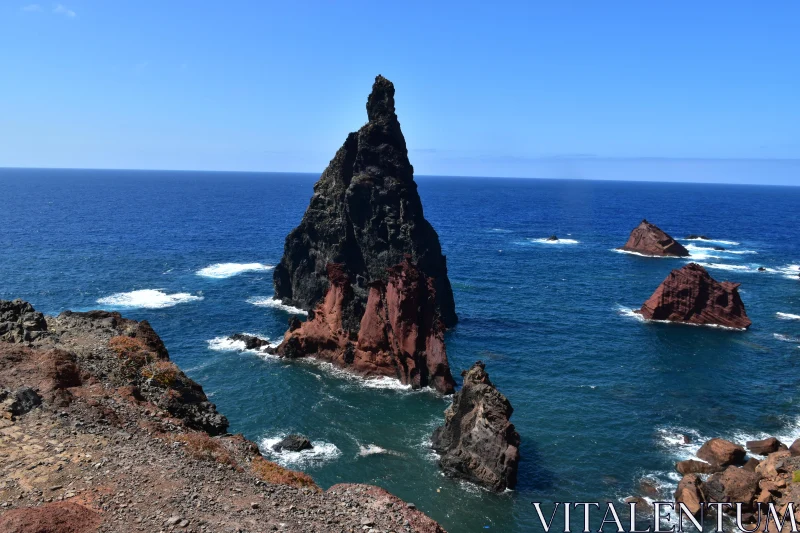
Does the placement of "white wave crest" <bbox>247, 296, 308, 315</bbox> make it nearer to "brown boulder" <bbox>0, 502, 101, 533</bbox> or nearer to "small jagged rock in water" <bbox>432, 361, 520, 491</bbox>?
"small jagged rock in water" <bbox>432, 361, 520, 491</bbox>

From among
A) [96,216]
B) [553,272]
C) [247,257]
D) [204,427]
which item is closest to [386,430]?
[204,427]

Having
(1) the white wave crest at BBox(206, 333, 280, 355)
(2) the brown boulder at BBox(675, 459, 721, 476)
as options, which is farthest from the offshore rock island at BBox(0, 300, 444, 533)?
(1) the white wave crest at BBox(206, 333, 280, 355)

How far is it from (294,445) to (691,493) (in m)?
30.0

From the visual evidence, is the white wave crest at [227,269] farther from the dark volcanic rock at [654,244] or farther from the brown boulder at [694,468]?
the dark volcanic rock at [654,244]

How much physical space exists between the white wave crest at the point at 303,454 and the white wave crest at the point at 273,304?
125ft

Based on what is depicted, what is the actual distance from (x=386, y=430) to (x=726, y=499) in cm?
2674

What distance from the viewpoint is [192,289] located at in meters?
96.2

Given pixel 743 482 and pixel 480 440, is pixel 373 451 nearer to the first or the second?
pixel 480 440

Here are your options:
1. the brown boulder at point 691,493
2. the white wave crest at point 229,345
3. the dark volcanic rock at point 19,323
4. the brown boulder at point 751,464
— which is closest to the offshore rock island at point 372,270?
the white wave crest at point 229,345

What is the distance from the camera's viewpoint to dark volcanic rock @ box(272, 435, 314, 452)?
47.4 meters

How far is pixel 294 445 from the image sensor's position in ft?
156

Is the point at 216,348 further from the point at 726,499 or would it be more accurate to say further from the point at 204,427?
the point at 726,499

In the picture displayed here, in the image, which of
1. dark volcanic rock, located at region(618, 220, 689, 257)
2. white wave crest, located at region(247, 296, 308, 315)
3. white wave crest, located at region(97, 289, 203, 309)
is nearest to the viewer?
white wave crest, located at region(97, 289, 203, 309)

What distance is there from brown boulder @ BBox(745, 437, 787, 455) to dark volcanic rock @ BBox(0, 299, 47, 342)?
54.3m
